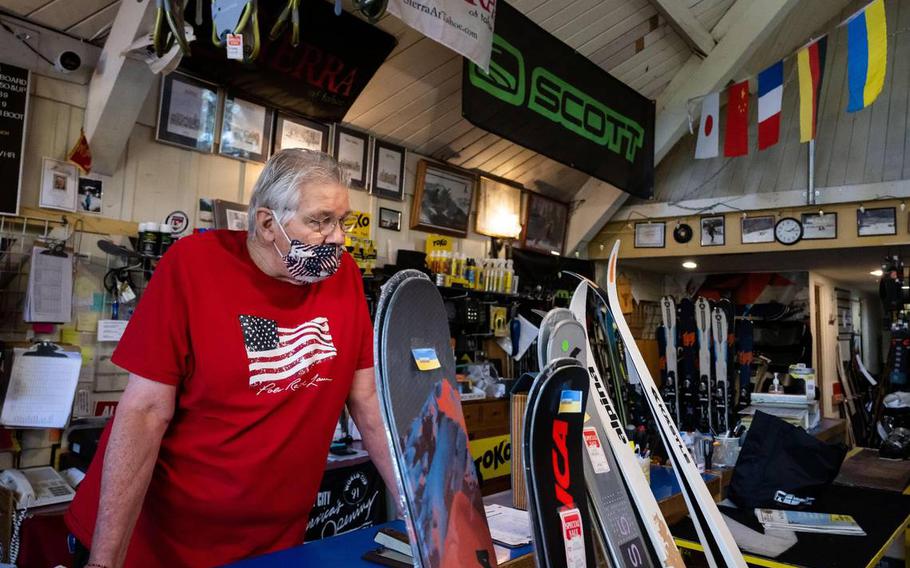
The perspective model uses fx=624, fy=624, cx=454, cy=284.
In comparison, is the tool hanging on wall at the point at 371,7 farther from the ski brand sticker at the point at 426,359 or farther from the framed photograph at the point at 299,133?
the ski brand sticker at the point at 426,359

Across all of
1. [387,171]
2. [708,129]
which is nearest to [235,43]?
[387,171]

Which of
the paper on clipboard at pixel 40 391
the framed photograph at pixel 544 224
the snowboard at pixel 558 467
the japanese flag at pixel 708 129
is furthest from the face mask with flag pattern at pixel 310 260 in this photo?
the framed photograph at pixel 544 224

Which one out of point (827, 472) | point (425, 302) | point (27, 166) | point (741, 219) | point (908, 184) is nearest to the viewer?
point (425, 302)

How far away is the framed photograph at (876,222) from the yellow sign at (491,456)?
3721 millimetres

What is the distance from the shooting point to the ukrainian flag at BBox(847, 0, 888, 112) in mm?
3900

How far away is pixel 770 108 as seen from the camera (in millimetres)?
4867

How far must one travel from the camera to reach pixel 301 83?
3.75 metres

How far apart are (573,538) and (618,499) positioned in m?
0.42

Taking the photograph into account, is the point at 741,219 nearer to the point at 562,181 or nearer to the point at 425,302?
the point at 562,181

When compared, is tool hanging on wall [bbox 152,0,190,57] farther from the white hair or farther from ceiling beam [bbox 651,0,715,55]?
ceiling beam [bbox 651,0,715,55]

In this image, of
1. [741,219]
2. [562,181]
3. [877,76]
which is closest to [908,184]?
[741,219]

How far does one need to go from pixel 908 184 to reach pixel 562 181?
2993 mm

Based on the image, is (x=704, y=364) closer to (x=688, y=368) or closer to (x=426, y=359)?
(x=688, y=368)

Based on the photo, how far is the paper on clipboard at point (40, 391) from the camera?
2742 mm
